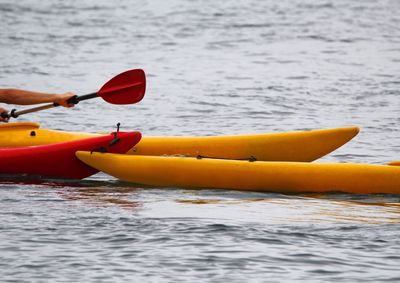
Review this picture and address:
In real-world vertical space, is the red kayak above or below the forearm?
below

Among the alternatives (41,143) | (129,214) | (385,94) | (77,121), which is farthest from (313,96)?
(129,214)

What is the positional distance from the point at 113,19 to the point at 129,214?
53.9 ft

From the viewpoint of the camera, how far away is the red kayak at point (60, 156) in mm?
10188

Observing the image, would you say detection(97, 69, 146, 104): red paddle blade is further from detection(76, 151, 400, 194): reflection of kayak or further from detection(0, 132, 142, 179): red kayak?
detection(76, 151, 400, 194): reflection of kayak

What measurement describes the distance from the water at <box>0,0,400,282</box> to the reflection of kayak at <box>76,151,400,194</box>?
0.34 feet

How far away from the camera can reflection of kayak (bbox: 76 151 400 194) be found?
31.8 feet

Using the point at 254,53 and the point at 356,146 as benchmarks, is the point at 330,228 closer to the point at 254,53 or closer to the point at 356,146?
the point at 356,146

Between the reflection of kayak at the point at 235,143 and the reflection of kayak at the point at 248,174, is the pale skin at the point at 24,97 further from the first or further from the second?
the reflection of kayak at the point at 248,174

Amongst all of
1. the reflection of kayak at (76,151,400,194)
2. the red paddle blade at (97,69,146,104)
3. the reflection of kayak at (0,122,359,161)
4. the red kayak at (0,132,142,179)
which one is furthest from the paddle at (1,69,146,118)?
the reflection of kayak at (76,151,400,194)

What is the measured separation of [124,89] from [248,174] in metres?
1.59

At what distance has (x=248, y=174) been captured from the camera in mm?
9859

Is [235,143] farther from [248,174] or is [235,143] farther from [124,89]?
[124,89]

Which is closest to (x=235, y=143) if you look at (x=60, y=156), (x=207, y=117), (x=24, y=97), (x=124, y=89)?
(x=124, y=89)

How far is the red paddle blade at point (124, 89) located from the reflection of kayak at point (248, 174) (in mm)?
735
